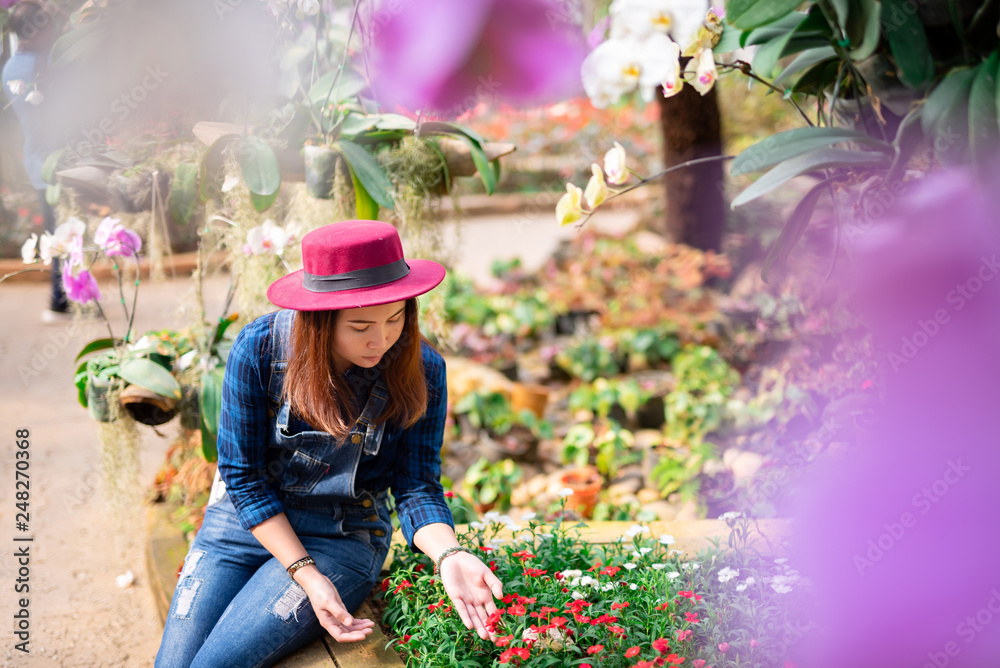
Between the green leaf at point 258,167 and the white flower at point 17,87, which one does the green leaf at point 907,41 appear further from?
the white flower at point 17,87

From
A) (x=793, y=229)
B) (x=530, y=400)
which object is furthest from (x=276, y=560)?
(x=530, y=400)

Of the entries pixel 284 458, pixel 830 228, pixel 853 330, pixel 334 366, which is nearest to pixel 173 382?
pixel 284 458

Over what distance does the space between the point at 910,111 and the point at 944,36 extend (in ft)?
0.29

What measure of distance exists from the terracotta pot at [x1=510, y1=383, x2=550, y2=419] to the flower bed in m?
1.39

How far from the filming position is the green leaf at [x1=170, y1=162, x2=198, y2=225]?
72.4 inches

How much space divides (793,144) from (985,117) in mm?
256

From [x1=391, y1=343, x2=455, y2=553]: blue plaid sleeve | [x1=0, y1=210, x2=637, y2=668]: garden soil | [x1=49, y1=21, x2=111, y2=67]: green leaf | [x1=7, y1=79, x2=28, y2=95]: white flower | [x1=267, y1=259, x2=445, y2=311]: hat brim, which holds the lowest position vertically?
[x1=0, y1=210, x2=637, y2=668]: garden soil

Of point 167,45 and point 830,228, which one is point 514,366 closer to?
point 830,228

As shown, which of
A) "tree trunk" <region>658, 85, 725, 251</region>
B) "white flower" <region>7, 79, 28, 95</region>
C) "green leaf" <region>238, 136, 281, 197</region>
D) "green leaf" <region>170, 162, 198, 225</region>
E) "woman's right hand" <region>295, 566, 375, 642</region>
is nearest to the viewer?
"woman's right hand" <region>295, 566, 375, 642</region>

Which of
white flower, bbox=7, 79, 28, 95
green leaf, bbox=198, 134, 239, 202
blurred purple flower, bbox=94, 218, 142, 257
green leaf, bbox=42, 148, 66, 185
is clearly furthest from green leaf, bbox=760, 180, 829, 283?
white flower, bbox=7, 79, 28, 95

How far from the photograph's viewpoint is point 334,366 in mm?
1353

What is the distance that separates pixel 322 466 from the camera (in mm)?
1430

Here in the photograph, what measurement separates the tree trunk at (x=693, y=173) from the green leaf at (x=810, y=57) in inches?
102

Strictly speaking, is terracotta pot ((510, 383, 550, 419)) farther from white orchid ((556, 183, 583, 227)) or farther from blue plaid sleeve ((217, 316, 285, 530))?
white orchid ((556, 183, 583, 227))
